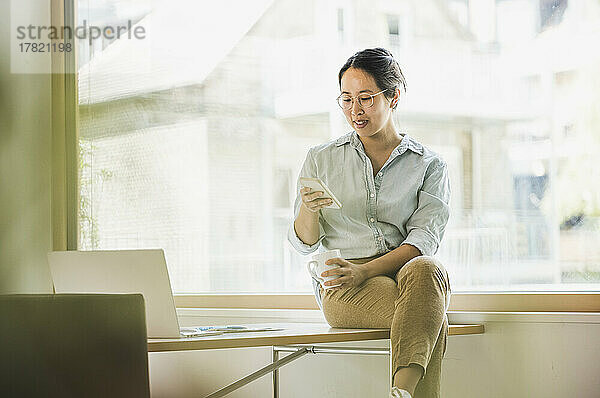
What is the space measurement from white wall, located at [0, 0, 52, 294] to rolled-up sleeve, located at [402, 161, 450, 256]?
1.50 metres

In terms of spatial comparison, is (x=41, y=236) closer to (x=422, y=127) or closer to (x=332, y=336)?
(x=332, y=336)

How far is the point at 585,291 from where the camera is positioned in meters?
1.91

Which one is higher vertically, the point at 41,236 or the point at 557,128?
the point at 557,128

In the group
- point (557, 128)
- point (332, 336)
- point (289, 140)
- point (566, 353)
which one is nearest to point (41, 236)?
point (332, 336)

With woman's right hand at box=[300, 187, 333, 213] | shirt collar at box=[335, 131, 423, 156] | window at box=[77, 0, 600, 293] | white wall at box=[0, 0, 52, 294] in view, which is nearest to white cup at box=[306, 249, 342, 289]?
woman's right hand at box=[300, 187, 333, 213]

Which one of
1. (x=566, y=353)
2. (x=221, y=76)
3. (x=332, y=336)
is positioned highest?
(x=221, y=76)

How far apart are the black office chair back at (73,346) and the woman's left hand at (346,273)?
70 cm

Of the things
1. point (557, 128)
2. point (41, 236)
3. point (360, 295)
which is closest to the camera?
point (41, 236)

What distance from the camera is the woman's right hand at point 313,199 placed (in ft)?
5.47

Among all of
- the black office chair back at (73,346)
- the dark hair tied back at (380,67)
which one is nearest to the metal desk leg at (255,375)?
the black office chair back at (73,346)

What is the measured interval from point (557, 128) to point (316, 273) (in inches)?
31.6

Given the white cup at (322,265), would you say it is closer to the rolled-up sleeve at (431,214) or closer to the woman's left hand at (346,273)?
the woman's left hand at (346,273)

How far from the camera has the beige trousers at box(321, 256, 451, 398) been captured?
1.49 m

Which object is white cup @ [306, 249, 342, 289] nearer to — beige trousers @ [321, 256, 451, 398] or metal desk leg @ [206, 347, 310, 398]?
beige trousers @ [321, 256, 451, 398]
